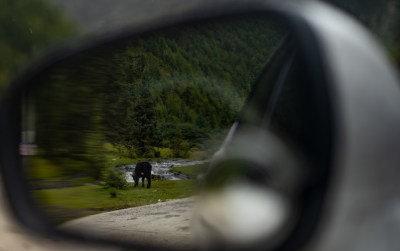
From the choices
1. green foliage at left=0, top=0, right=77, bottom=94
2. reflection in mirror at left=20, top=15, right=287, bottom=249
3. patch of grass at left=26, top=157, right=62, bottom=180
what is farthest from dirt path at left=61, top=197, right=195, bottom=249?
green foliage at left=0, top=0, right=77, bottom=94

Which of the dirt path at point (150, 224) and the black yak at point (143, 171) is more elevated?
the black yak at point (143, 171)

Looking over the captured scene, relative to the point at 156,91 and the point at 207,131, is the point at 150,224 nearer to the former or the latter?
the point at 207,131

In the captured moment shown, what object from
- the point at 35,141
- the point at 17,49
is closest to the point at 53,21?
the point at 17,49

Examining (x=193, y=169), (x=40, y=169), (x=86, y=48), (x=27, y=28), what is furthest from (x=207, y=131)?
(x=27, y=28)

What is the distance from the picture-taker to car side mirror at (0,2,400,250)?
130cm

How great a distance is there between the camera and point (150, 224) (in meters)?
1.93

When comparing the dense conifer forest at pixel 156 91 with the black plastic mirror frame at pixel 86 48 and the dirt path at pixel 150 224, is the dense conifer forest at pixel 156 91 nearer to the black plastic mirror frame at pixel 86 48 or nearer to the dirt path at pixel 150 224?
the black plastic mirror frame at pixel 86 48

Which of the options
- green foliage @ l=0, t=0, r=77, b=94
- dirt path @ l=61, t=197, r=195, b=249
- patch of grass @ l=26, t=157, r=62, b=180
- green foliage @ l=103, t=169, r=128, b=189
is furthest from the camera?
green foliage @ l=0, t=0, r=77, b=94

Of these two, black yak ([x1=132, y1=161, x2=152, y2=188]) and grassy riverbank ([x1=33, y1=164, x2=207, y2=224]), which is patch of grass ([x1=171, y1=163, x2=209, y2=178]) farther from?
black yak ([x1=132, y1=161, x2=152, y2=188])

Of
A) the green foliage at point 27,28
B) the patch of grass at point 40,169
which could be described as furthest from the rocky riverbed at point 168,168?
the green foliage at point 27,28

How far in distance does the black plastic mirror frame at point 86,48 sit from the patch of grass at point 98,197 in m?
0.07

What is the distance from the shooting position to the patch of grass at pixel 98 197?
6.16ft

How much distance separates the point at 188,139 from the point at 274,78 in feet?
1.35

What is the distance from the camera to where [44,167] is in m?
2.45
